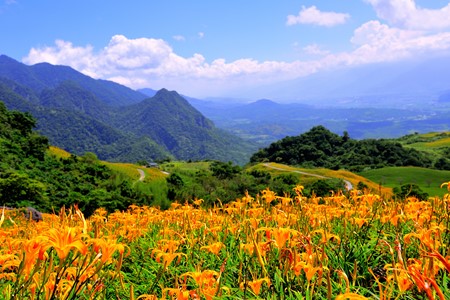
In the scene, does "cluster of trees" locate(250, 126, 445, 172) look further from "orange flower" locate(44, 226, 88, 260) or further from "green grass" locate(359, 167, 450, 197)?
"orange flower" locate(44, 226, 88, 260)

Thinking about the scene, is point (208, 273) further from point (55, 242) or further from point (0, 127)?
point (0, 127)

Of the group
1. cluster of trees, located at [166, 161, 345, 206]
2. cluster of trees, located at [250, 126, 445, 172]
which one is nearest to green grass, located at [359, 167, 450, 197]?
cluster of trees, located at [250, 126, 445, 172]

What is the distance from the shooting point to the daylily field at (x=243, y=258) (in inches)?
68.6

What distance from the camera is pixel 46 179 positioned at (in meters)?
30.6

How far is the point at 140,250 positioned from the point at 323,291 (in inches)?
79.6

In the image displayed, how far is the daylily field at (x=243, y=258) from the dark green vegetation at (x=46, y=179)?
18.7 metres

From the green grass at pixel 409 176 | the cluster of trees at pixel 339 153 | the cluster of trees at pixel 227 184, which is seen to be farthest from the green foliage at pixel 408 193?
the cluster of trees at pixel 339 153

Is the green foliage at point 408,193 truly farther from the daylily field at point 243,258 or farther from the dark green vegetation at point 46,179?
the dark green vegetation at point 46,179

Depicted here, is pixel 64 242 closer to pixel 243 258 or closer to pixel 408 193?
pixel 243 258

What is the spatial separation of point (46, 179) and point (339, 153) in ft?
200

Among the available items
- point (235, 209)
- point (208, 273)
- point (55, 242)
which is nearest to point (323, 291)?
point (208, 273)

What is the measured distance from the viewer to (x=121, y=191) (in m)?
28.8

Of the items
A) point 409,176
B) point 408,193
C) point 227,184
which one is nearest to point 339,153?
point 409,176

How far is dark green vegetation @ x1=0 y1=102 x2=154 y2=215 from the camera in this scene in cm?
2119
